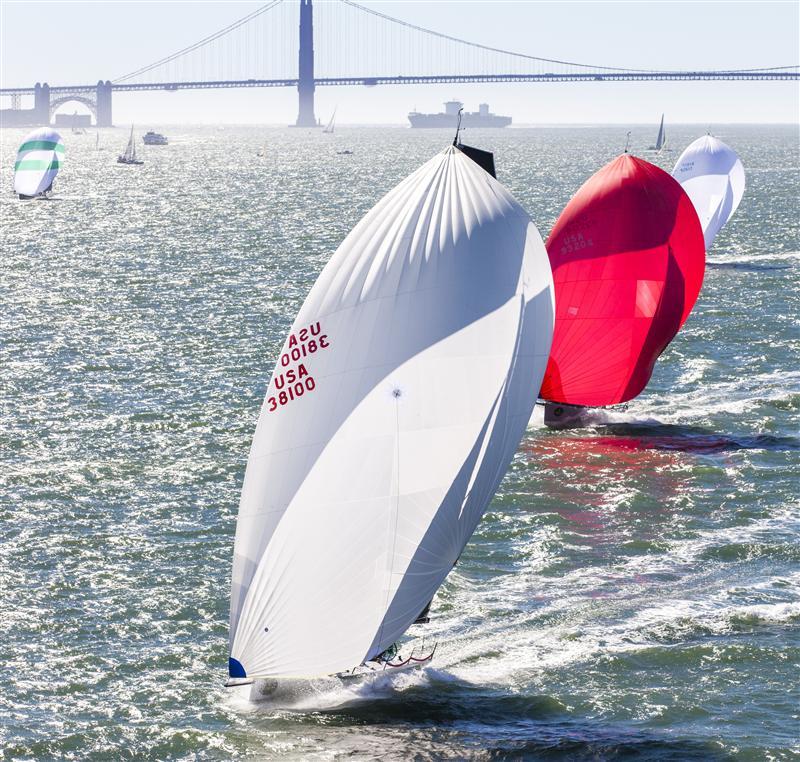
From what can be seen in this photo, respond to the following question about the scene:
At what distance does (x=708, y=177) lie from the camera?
2357 inches

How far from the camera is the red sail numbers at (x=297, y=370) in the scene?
57.2 ft

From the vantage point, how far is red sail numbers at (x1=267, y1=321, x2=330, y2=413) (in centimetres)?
1744

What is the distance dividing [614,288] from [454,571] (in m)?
10.2

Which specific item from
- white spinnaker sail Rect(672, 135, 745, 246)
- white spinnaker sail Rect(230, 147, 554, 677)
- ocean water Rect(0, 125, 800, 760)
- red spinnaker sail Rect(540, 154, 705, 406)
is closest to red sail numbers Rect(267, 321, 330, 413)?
white spinnaker sail Rect(230, 147, 554, 677)

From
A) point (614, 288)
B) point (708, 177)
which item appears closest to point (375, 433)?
point (614, 288)

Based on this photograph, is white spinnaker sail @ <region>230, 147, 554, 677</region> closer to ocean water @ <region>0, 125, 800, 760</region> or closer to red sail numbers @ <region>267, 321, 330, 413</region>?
red sail numbers @ <region>267, 321, 330, 413</region>

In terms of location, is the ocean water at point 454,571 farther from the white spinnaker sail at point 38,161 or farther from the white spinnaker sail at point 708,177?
the white spinnaker sail at point 38,161

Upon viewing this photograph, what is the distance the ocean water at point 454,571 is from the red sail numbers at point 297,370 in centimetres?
396

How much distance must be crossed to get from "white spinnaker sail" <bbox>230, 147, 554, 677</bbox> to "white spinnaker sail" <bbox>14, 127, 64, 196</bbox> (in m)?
81.0

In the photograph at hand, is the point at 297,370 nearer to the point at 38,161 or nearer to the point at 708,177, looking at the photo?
the point at 708,177

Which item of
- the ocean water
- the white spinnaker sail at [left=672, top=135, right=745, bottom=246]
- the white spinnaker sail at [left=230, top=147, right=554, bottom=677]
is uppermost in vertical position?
the white spinnaker sail at [left=672, top=135, right=745, bottom=246]

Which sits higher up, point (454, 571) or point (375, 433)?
point (375, 433)

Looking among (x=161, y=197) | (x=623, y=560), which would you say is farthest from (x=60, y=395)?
(x=161, y=197)

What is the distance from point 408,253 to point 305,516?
11.0ft
